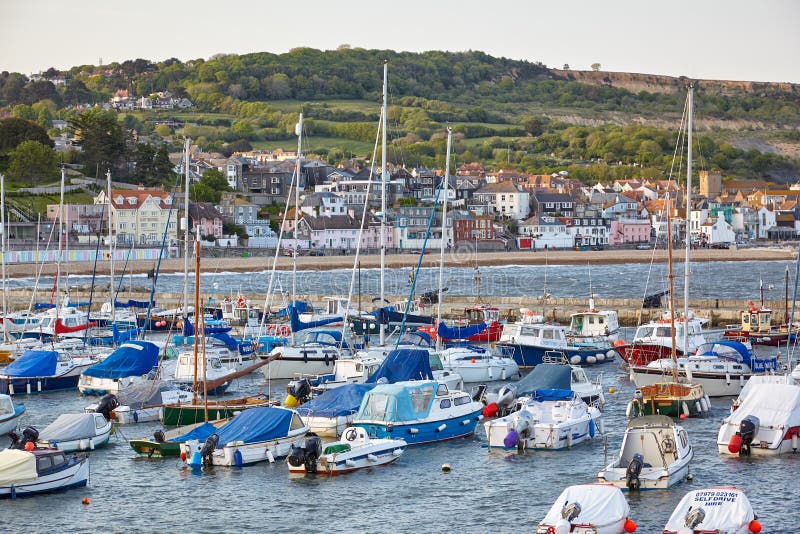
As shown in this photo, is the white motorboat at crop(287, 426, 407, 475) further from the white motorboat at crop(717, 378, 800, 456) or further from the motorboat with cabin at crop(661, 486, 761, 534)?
the motorboat with cabin at crop(661, 486, 761, 534)

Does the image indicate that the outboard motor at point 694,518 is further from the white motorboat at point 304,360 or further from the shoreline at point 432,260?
the shoreline at point 432,260

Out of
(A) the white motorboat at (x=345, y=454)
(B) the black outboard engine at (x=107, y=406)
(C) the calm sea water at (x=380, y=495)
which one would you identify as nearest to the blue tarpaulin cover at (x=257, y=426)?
(C) the calm sea water at (x=380, y=495)

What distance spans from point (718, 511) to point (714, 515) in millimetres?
123

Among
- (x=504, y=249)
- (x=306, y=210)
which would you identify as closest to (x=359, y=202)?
(x=306, y=210)

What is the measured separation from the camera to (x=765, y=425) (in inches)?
1009

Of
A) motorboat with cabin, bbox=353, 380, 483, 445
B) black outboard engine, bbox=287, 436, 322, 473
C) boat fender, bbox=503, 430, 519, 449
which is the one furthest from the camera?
motorboat with cabin, bbox=353, 380, 483, 445

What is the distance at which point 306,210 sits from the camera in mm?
131750

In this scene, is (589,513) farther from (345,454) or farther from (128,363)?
(128,363)

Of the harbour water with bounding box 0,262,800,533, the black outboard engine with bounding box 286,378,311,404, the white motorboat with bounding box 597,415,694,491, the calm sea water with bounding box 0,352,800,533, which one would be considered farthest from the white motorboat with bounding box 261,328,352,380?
the white motorboat with bounding box 597,415,694,491

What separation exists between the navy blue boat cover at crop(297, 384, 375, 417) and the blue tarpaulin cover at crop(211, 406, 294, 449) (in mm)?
2211

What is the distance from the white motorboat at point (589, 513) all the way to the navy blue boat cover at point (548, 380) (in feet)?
35.2

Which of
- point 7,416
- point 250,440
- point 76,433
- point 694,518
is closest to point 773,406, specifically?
point 694,518

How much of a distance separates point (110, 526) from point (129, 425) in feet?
29.7

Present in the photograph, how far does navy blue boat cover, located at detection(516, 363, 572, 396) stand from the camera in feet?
98.4
